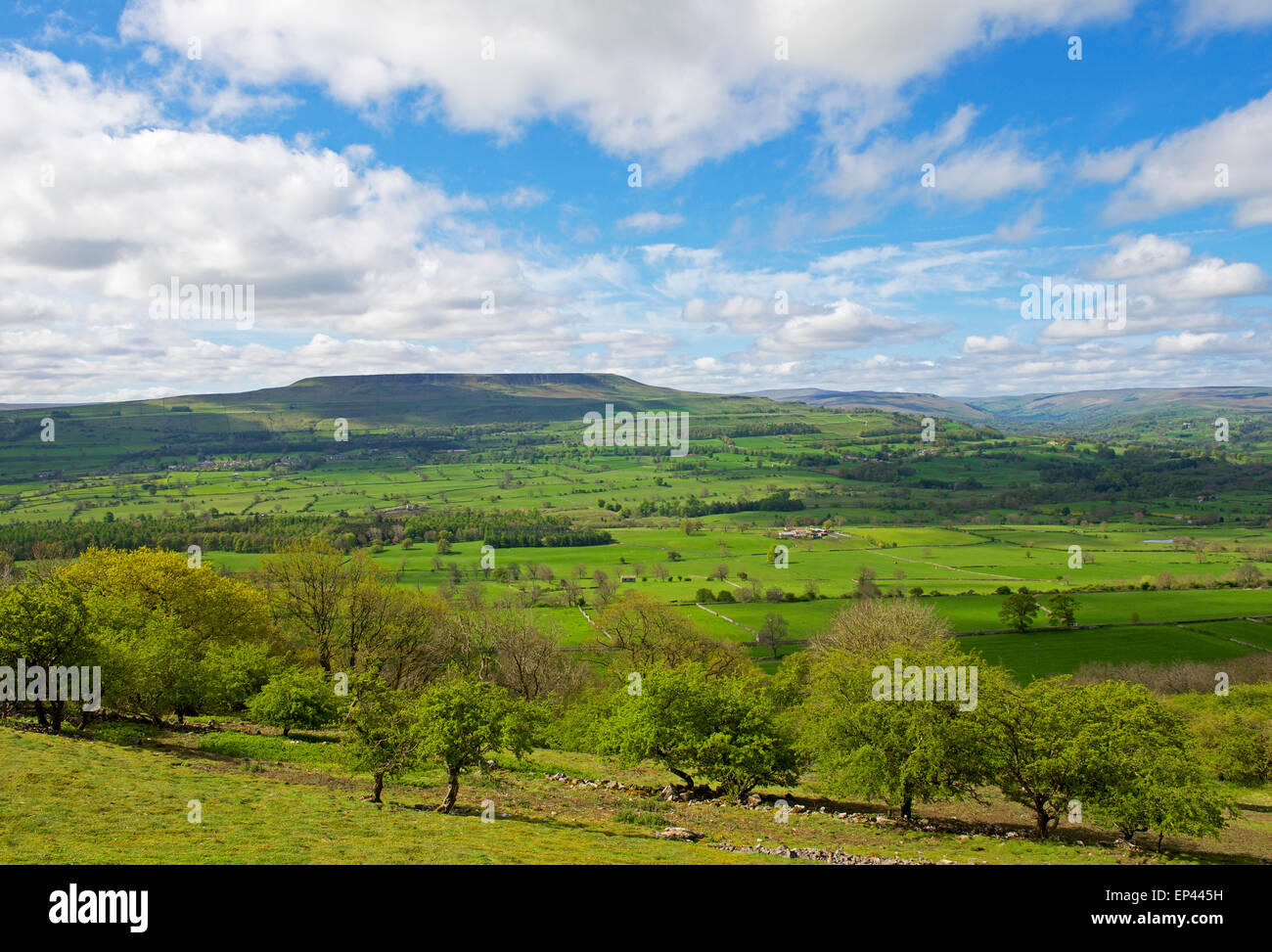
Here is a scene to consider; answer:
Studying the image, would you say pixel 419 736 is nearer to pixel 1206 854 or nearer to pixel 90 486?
pixel 1206 854

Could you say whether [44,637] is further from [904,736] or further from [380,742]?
[904,736]

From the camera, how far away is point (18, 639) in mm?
28875

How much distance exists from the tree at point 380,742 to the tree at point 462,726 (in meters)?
0.50

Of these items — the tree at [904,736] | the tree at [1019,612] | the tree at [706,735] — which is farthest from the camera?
the tree at [1019,612]

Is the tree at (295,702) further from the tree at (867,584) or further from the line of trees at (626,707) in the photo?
the tree at (867,584)

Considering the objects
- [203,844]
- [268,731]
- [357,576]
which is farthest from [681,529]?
[203,844]

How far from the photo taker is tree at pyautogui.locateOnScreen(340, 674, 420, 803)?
75.9 feet

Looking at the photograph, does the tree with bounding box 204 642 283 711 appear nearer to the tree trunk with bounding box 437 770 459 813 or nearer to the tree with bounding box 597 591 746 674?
the tree trunk with bounding box 437 770 459 813

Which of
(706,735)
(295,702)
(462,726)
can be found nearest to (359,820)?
(462,726)

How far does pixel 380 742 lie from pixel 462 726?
10.8 feet

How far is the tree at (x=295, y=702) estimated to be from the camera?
31.9 m

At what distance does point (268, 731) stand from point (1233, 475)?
264824mm

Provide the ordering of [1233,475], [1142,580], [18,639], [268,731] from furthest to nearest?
[1233,475] → [1142,580] → [268,731] → [18,639]

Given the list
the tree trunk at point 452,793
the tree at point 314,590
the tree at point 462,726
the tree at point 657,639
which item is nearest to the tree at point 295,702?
the tree at point 462,726
